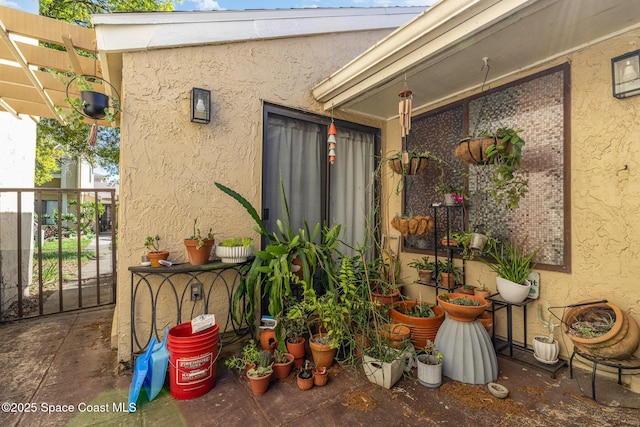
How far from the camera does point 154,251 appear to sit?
2.28 m

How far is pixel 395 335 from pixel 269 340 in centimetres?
94

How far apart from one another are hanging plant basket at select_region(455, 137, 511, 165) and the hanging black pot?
9.34ft

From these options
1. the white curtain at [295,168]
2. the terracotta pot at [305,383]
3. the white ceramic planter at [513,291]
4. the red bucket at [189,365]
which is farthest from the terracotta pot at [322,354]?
the white ceramic planter at [513,291]

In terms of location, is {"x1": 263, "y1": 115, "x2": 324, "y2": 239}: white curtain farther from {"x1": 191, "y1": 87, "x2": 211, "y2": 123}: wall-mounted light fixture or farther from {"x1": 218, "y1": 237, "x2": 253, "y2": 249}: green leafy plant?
{"x1": 191, "y1": 87, "x2": 211, "y2": 123}: wall-mounted light fixture

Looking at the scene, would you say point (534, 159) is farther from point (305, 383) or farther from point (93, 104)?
point (93, 104)

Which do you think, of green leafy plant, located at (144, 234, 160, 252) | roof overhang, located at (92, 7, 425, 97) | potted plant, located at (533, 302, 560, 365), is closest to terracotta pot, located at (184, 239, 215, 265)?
green leafy plant, located at (144, 234, 160, 252)

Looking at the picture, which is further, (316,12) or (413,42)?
(316,12)

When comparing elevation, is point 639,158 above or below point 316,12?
below

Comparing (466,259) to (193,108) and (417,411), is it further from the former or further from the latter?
(193,108)

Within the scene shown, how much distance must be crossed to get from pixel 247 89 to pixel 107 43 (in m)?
1.07

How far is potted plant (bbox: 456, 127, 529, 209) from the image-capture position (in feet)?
6.98

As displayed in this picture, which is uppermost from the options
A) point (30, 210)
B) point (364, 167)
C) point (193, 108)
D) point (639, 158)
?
point (193, 108)

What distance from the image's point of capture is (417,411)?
5.37 ft

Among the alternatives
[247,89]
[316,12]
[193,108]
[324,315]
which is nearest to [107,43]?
[193,108]
